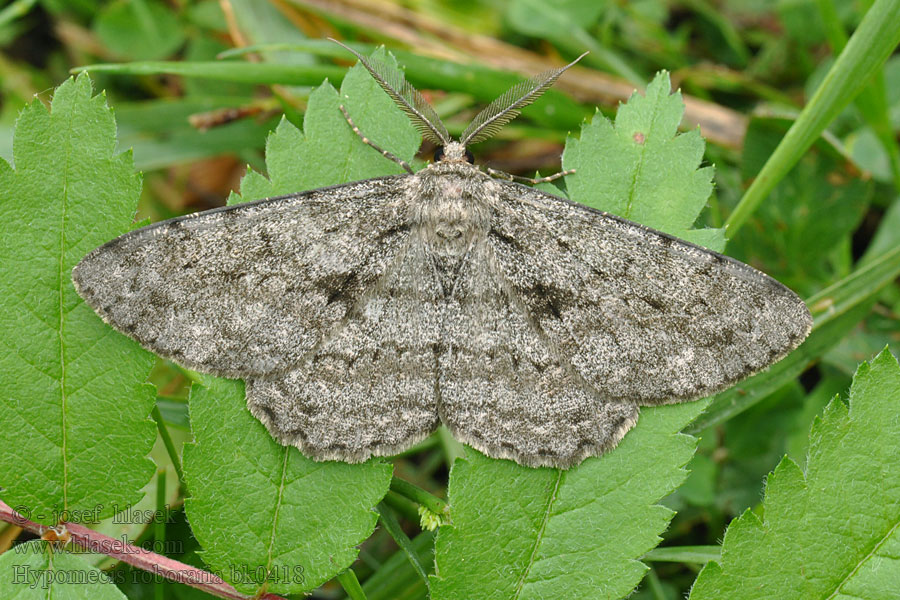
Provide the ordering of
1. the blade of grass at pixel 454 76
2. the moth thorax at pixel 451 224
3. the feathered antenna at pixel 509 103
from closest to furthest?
the moth thorax at pixel 451 224, the feathered antenna at pixel 509 103, the blade of grass at pixel 454 76

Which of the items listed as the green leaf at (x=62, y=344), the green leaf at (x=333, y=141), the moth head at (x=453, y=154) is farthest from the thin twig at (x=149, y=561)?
the moth head at (x=453, y=154)

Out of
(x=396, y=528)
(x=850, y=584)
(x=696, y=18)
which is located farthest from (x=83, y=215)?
(x=696, y=18)

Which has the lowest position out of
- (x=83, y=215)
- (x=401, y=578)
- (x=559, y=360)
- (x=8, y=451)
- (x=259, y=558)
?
(x=401, y=578)

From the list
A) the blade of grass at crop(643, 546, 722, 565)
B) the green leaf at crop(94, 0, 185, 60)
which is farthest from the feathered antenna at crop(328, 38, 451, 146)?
the green leaf at crop(94, 0, 185, 60)

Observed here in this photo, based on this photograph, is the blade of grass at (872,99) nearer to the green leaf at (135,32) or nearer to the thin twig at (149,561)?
the thin twig at (149,561)

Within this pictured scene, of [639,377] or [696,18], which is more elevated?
[696,18]

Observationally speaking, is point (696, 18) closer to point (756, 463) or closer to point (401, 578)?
point (756, 463)
